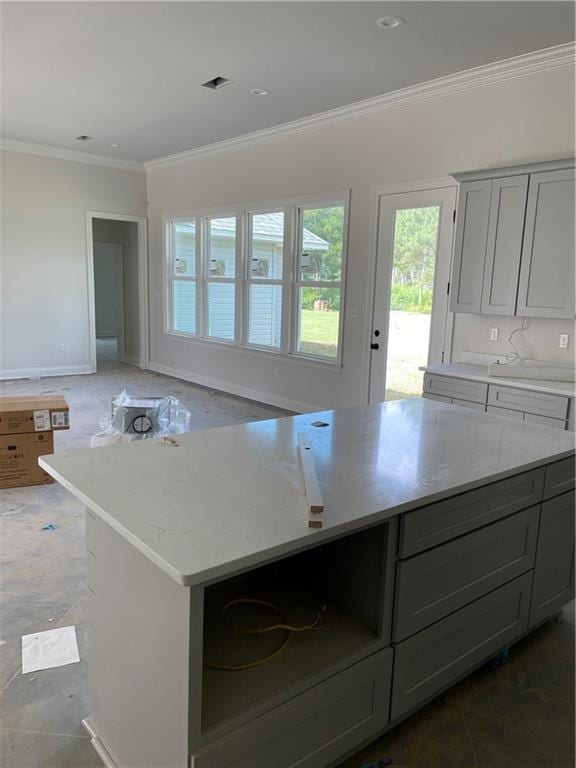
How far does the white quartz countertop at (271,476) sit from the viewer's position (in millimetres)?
1292

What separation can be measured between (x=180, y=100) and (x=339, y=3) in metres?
2.41

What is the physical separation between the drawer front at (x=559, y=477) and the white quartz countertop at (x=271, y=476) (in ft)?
0.20

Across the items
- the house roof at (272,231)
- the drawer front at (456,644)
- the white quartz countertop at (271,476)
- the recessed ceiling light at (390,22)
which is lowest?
the drawer front at (456,644)

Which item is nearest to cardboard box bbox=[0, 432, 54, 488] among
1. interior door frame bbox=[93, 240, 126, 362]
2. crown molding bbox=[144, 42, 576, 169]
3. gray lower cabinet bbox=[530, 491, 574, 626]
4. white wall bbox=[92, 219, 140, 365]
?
gray lower cabinet bbox=[530, 491, 574, 626]

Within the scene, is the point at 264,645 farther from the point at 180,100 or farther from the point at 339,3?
the point at 180,100

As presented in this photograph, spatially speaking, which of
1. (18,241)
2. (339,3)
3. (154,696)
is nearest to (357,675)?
(154,696)

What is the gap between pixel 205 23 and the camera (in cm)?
353

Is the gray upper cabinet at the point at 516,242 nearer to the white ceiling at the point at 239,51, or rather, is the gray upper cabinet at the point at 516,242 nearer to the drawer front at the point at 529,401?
the drawer front at the point at 529,401

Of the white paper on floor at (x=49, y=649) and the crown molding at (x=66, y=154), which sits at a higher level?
the crown molding at (x=66, y=154)

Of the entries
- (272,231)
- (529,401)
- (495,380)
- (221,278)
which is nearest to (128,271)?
(221,278)

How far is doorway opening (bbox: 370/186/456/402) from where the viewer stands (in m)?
4.70

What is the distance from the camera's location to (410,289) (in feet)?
16.4

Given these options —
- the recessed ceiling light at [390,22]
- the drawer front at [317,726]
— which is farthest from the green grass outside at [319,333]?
the drawer front at [317,726]

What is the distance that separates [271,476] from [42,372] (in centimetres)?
721
